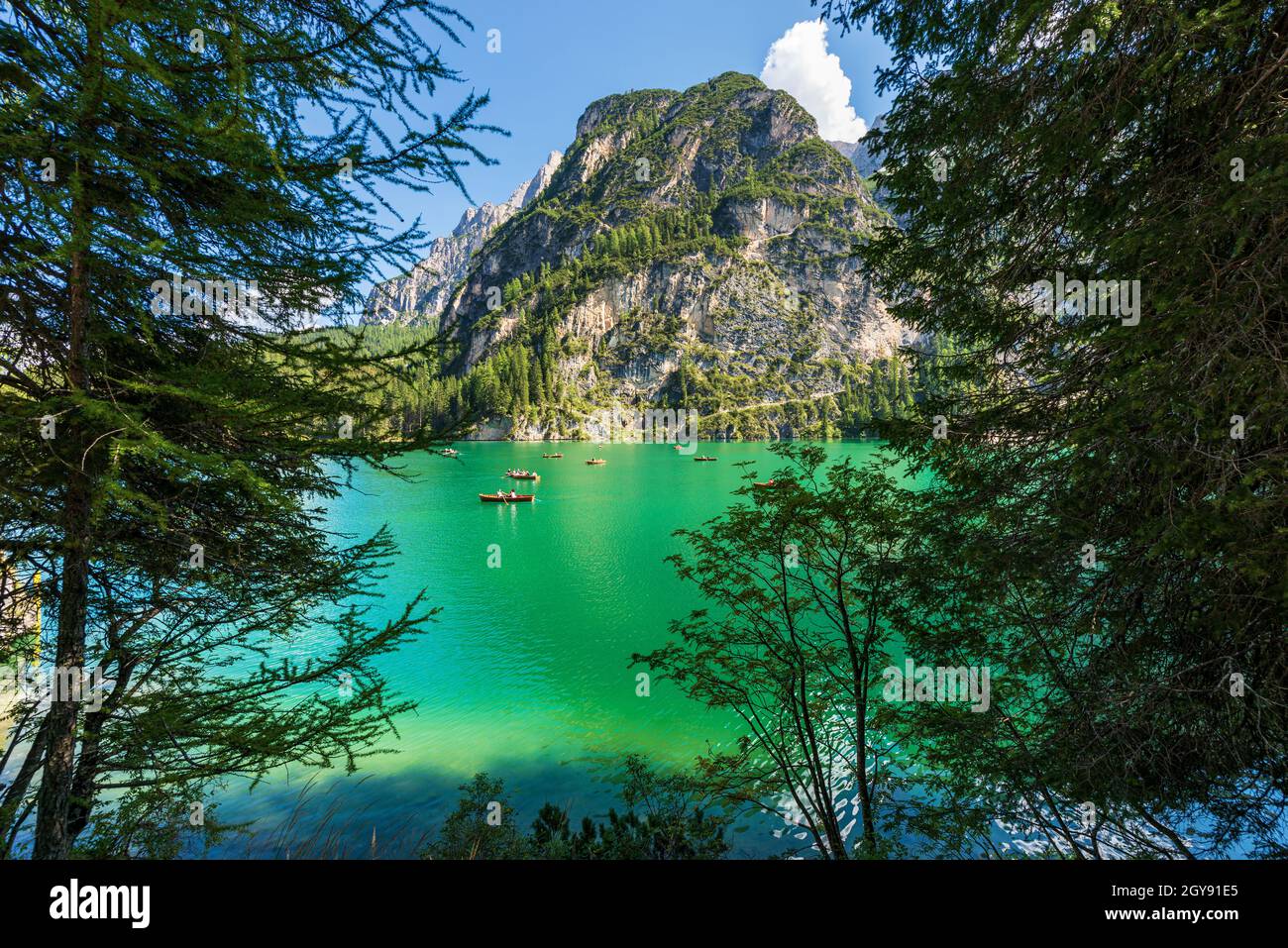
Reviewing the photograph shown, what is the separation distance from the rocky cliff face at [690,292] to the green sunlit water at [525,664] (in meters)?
79.1

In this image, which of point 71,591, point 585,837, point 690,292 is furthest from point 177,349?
point 690,292

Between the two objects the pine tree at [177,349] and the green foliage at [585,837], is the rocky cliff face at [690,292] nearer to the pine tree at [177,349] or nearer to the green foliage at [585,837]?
the green foliage at [585,837]

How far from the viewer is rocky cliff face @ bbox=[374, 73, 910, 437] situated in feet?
420

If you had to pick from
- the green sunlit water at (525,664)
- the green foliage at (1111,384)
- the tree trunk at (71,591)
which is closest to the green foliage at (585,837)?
the green sunlit water at (525,664)

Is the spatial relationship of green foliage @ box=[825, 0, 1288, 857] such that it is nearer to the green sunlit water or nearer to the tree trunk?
the green sunlit water

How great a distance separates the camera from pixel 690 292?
13862cm

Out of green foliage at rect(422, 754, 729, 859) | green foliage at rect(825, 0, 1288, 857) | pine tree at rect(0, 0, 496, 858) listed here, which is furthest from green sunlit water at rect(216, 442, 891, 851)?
green foliage at rect(825, 0, 1288, 857)

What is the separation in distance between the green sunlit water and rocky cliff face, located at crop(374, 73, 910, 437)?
259 ft

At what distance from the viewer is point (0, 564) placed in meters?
2.60

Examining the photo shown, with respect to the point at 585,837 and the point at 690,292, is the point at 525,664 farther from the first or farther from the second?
the point at 690,292
